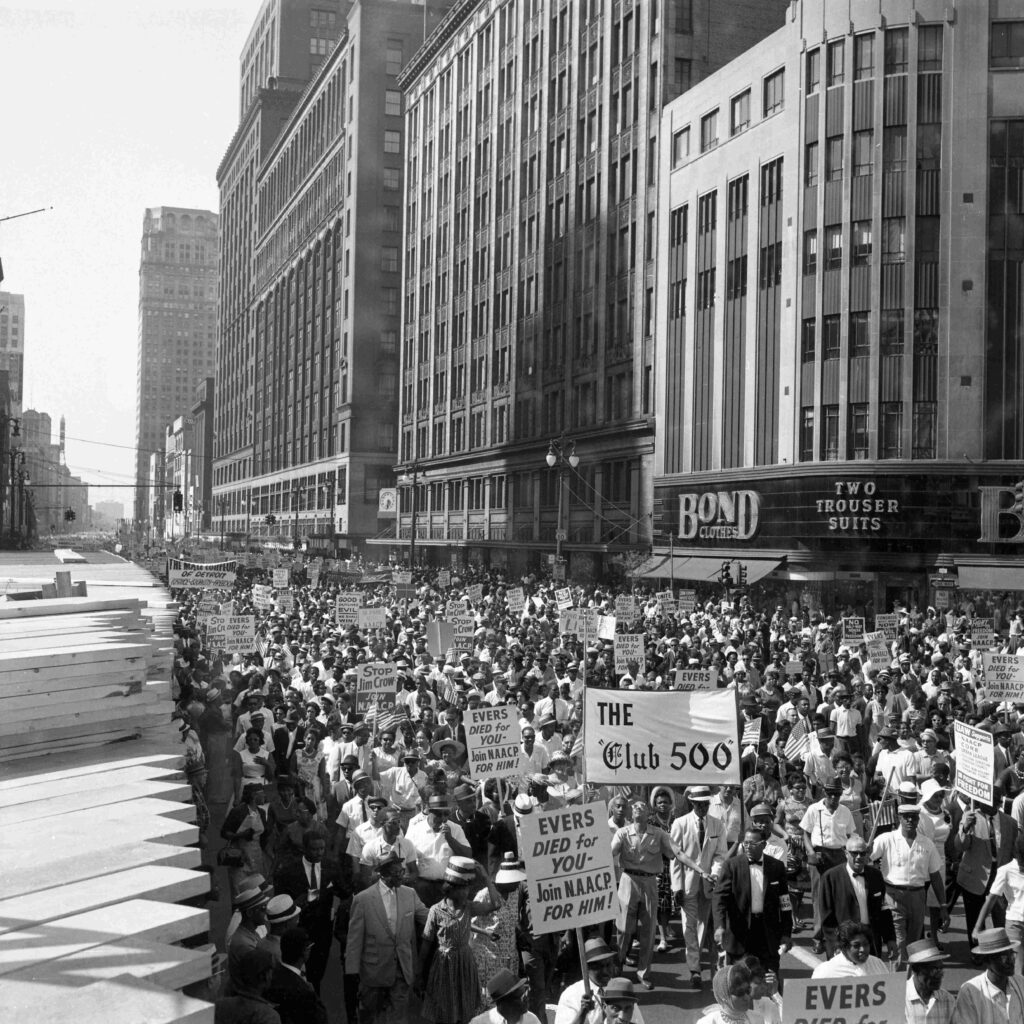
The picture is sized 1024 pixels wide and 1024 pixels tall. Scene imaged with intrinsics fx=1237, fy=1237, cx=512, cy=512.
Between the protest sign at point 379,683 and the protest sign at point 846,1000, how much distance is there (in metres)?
10.3

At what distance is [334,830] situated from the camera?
434 inches

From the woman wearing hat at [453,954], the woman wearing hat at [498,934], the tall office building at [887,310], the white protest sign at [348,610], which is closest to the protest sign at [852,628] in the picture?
the white protest sign at [348,610]

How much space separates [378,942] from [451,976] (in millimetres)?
655

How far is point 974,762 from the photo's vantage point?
1134cm

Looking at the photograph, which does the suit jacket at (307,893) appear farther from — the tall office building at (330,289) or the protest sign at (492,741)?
the tall office building at (330,289)

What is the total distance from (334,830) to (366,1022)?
2.63 meters

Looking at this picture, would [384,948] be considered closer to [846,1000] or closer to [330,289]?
[846,1000]

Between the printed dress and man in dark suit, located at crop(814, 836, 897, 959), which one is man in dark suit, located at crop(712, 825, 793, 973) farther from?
the printed dress

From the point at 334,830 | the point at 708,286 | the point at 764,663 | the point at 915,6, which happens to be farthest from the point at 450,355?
the point at 334,830

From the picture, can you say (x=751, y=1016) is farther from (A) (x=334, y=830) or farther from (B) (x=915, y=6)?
(B) (x=915, y=6)

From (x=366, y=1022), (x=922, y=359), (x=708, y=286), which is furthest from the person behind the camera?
(x=708, y=286)

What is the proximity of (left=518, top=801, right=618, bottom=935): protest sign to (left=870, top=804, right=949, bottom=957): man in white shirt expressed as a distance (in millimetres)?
3359

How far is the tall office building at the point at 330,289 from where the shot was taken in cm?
9738

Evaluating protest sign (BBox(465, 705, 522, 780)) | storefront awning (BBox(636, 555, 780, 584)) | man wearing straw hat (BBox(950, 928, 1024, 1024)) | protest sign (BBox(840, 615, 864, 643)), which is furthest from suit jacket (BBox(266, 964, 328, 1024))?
storefront awning (BBox(636, 555, 780, 584))
